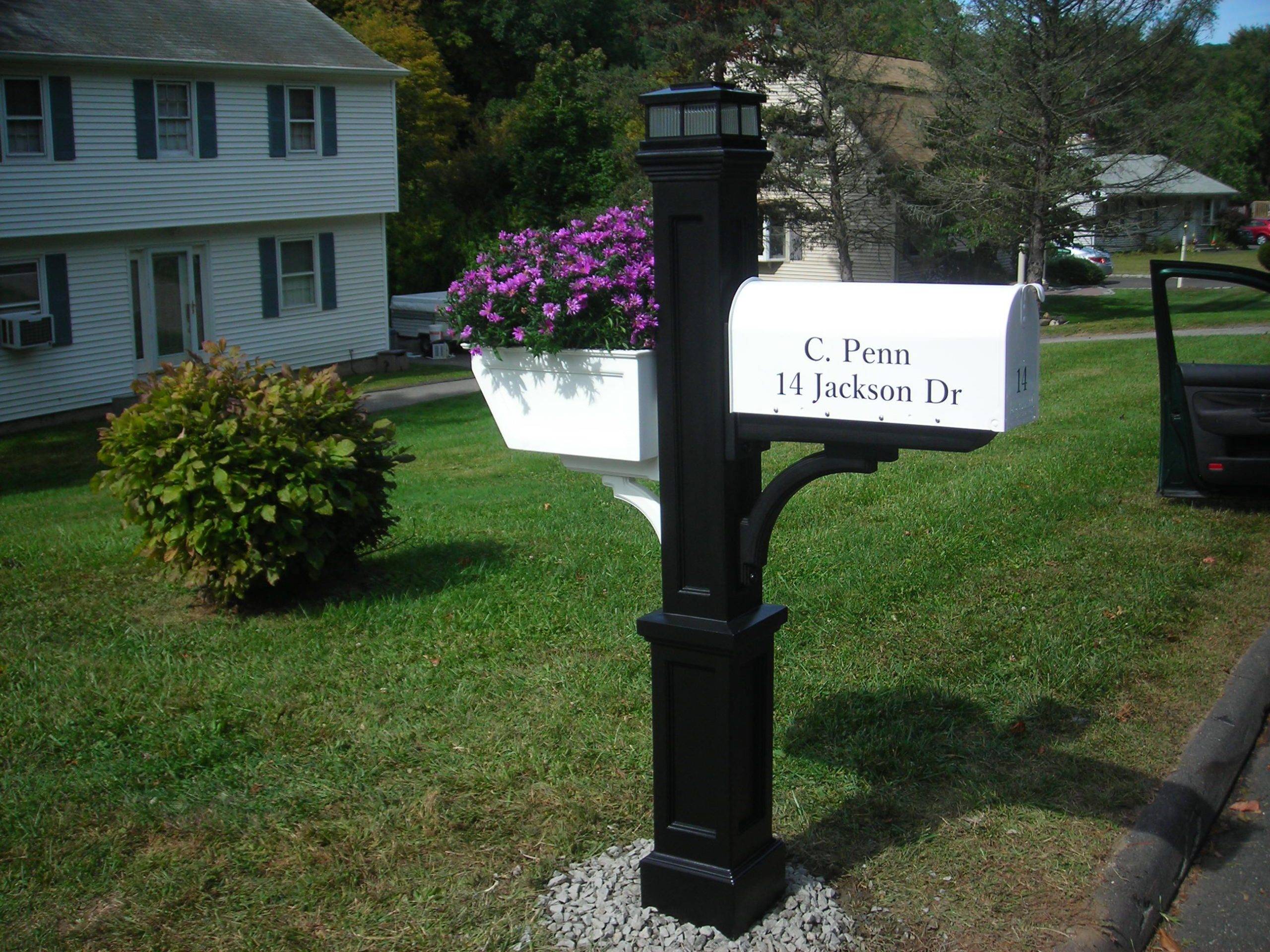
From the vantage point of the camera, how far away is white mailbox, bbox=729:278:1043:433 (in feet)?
8.69

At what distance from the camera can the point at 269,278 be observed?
22.8 meters

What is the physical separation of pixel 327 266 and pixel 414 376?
2717 millimetres

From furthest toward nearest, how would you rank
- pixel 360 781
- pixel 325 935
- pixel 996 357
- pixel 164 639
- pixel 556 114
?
pixel 556 114 → pixel 164 639 → pixel 360 781 → pixel 325 935 → pixel 996 357

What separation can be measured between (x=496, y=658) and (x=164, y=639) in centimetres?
166

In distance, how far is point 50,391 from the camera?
63.3ft

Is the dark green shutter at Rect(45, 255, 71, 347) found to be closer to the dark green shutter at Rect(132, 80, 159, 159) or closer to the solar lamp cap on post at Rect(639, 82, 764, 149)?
the dark green shutter at Rect(132, 80, 159, 159)

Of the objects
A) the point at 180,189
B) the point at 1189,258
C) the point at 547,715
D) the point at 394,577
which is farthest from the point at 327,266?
the point at 1189,258

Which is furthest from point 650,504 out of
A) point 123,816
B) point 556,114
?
point 556,114

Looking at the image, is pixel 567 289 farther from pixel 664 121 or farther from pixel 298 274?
pixel 298 274

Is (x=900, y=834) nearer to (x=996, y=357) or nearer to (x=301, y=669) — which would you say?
(x=996, y=357)

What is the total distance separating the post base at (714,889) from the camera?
3.28 meters

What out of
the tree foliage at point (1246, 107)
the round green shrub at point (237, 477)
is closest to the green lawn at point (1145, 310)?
the tree foliage at point (1246, 107)

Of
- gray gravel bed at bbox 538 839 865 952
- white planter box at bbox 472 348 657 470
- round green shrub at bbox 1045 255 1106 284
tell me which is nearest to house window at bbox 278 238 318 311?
white planter box at bbox 472 348 657 470

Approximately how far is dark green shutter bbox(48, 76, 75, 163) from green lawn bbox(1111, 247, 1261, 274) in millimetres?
38220
